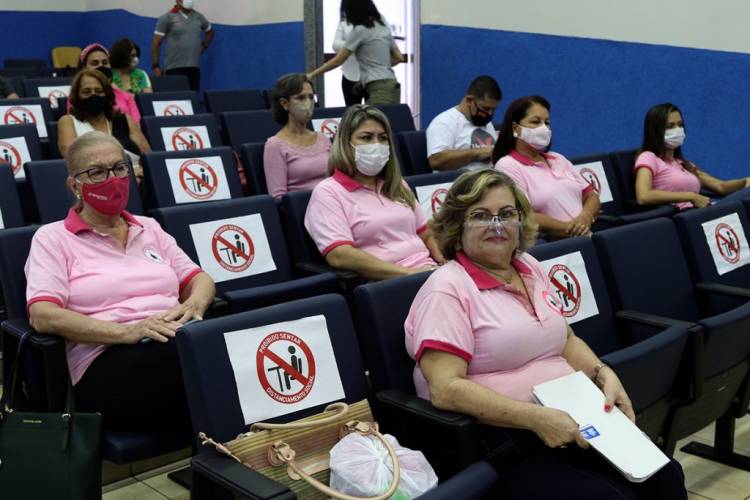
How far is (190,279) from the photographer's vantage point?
279cm

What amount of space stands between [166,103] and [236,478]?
5015 millimetres

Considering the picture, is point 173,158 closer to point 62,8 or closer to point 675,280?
point 675,280

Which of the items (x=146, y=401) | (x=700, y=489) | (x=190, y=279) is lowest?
(x=700, y=489)

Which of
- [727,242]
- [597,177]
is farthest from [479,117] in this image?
[727,242]

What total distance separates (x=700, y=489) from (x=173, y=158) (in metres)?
2.46

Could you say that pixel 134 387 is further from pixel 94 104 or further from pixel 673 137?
pixel 673 137

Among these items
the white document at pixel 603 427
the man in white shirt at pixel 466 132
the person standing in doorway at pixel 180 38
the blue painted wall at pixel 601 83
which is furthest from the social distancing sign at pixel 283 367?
the person standing in doorway at pixel 180 38

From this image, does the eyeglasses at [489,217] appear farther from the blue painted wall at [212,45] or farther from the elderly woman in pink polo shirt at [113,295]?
the blue painted wall at [212,45]

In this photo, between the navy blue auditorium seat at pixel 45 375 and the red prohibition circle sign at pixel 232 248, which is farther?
the red prohibition circle sign at pixel 232 248

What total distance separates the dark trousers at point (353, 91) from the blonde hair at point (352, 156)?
3171mm

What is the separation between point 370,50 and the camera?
21.5ft

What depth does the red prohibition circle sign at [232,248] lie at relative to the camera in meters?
3.17

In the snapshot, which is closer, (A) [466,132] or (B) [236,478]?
(B) [236,478]

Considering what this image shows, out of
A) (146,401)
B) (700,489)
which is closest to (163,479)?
(146,401)
